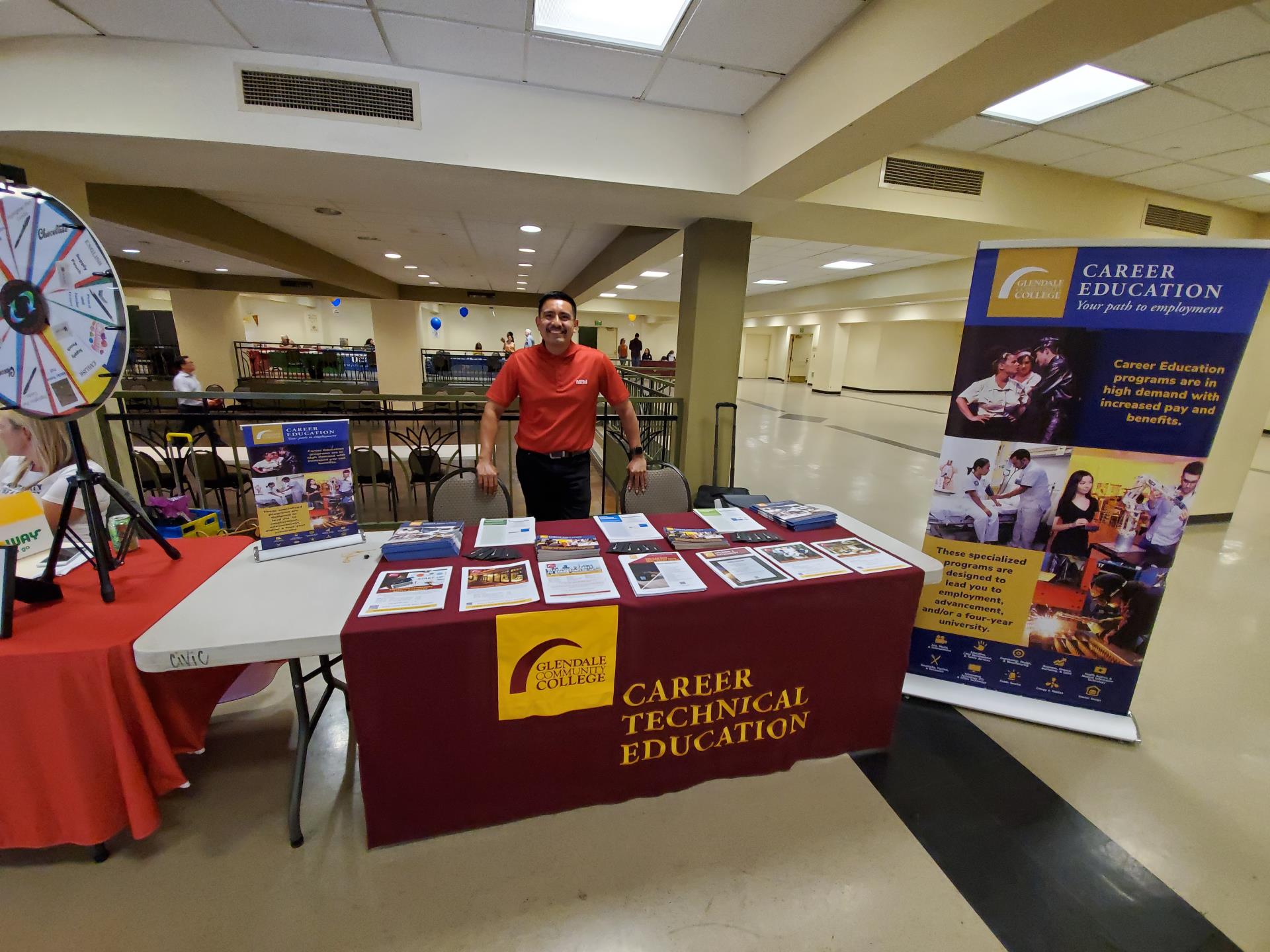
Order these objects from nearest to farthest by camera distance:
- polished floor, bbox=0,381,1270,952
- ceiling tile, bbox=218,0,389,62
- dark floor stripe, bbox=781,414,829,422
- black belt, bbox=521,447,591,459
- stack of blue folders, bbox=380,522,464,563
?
polished floor, bbox=0,381,1270,952
stack of blue folders, bbox=380,522,464,563
ceiling tile, bbox=218,0,389,62
black belt, bbox=521,447,591,459
dark floor stripe, bbox=781,414,829,422

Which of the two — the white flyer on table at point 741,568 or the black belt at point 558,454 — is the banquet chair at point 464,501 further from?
the white flyer on table at point 741,568

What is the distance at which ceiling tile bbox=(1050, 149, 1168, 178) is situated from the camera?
3385 millimetres

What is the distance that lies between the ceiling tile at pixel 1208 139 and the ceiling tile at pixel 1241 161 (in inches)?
3.4

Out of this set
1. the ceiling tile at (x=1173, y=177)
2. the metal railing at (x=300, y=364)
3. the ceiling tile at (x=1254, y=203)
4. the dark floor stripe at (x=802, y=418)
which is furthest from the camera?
the metal railing at (x=300, y=364)

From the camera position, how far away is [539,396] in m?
2.37

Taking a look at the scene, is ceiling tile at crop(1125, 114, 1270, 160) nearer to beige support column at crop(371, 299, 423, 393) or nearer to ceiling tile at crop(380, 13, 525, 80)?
ceiling tile at crop(380, 13, 525, 80)

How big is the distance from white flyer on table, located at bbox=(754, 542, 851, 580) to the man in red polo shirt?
0.94 m

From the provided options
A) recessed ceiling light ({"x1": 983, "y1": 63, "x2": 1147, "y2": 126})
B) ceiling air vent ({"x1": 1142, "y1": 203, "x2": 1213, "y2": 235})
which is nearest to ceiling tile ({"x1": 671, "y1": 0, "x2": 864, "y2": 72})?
recessed ceiling light ({"x1": 983, "y1": 63, "x2": 1147, "y2": 126})

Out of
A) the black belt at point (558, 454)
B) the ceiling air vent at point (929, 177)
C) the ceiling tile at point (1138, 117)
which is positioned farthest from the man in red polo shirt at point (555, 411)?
the ceiling tile at point (1138, 117)

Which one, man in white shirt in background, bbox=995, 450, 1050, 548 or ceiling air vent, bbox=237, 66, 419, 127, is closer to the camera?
man in white shirt in background, bbox=995, 450, 1050, 548

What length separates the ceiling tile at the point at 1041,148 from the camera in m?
3.24

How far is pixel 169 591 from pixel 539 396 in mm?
1506

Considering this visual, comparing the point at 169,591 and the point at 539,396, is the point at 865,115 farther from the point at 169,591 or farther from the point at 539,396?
the point at 169,591

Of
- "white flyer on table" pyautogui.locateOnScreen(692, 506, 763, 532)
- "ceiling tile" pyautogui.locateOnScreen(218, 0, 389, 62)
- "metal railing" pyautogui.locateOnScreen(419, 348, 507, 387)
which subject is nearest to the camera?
"white flyer on table" pyautogui.locateOnScreen(692, 506, 763, 532)
